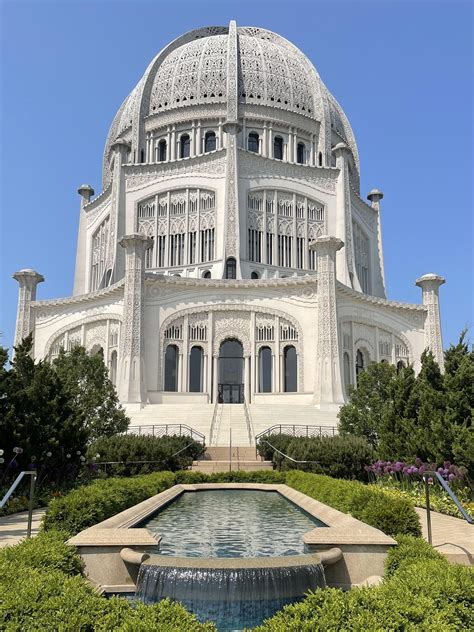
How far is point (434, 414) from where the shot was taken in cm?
1566

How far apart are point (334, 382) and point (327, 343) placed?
7.67 ft

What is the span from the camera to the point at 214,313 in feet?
119

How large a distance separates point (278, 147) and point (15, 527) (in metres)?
42.9

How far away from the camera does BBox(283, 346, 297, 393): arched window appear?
35.7 metres

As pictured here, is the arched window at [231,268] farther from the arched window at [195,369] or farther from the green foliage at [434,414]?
the green foliage at [434,414]

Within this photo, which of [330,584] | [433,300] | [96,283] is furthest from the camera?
[96,283]

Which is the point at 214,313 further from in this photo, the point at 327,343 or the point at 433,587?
the point at 433,587

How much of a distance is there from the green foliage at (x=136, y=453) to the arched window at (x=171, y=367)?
15263 mm

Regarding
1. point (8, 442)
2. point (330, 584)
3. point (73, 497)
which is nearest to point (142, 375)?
point (8, 442)

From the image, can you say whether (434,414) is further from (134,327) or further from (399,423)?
(134,327)

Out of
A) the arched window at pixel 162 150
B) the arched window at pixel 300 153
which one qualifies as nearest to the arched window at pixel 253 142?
the arched window at pixel 300 153

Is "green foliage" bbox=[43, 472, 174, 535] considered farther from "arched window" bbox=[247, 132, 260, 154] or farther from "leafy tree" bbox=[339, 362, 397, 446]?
"arched window" bbox=[247, 132, 260, 154]

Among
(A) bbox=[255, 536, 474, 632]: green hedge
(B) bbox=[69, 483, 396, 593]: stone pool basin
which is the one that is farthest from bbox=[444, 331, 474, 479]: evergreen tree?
(A) bbox=[255, 536, 474, 632]: green hedge

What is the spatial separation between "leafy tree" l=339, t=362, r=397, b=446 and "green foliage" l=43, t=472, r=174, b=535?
41.9ft
